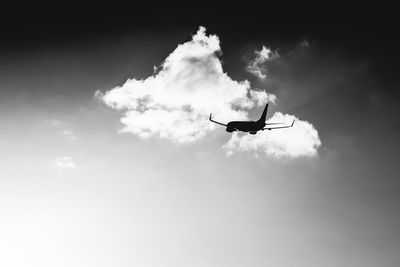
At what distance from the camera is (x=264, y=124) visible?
126 feet

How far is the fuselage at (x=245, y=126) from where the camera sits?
37094mm

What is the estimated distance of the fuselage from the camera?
122 feet

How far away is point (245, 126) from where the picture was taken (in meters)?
37.2

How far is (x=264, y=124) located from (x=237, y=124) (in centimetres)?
379

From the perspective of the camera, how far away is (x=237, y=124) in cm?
3712
